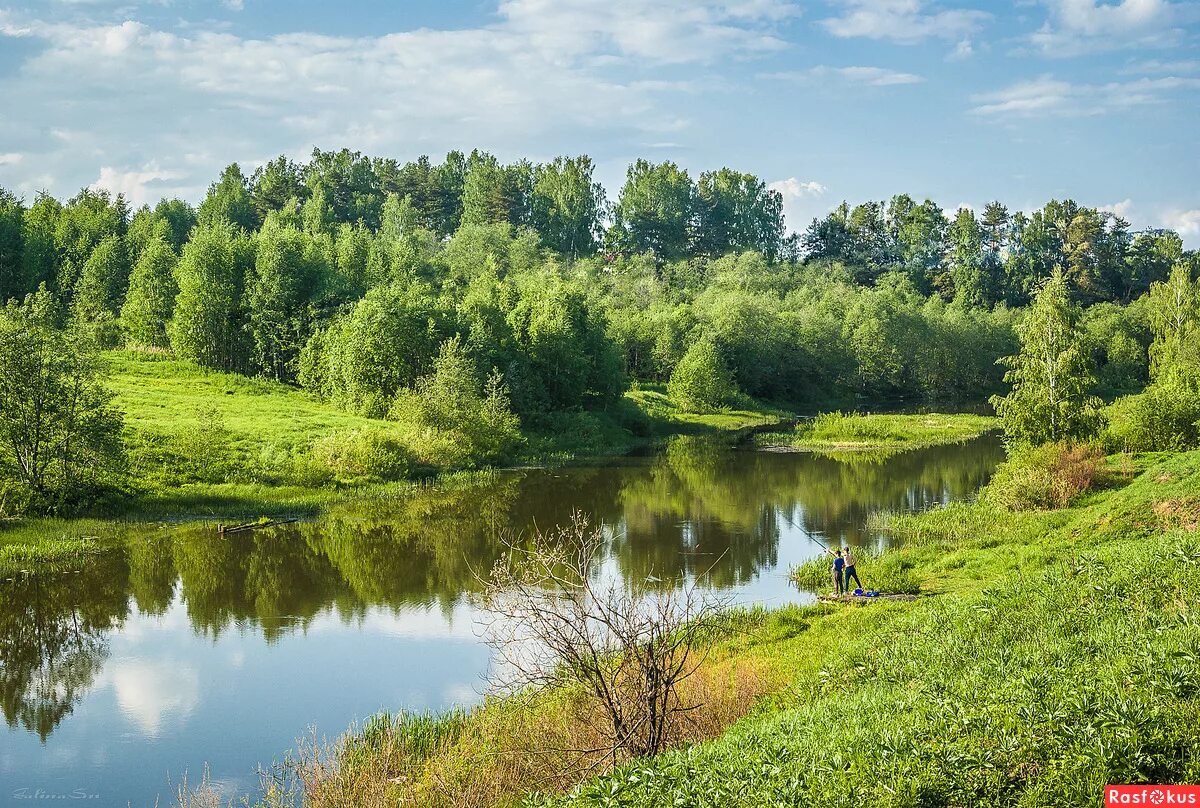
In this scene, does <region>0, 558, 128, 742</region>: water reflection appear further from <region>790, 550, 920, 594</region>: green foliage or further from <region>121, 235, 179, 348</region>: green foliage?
<region>121, 235, 179, 348</region>: green foliage

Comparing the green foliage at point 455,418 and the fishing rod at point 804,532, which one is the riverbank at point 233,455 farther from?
the fishing rod at point 804,532

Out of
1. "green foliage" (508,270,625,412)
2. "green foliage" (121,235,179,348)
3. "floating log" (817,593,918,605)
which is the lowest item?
"floating log" (817,593,918,605)

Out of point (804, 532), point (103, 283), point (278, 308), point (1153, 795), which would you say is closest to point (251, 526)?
point (804, 532)

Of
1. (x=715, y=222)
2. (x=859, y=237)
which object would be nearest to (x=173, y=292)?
(x=715, y=222)

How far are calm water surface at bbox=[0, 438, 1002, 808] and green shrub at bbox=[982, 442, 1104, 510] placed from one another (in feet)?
16.3

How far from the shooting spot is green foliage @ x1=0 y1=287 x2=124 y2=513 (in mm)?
33906

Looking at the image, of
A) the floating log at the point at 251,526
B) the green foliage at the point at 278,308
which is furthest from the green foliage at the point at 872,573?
the green foliage at the point at 278,308

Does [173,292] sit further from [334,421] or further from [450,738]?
[450,738]

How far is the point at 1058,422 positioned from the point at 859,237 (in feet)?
408

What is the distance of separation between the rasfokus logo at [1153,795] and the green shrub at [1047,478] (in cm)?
2619

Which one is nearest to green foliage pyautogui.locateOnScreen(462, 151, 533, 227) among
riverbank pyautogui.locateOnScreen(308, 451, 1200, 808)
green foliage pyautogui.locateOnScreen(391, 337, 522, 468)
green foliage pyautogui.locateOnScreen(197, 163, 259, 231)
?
green foliage pyautogui.locateOnScreen(197, 163, 259, 231)

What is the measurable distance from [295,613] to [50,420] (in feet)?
50.0

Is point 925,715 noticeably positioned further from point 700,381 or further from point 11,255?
point 11,255

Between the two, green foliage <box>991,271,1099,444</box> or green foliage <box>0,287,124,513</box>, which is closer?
green foliage <box>0,287,124,513</box>
